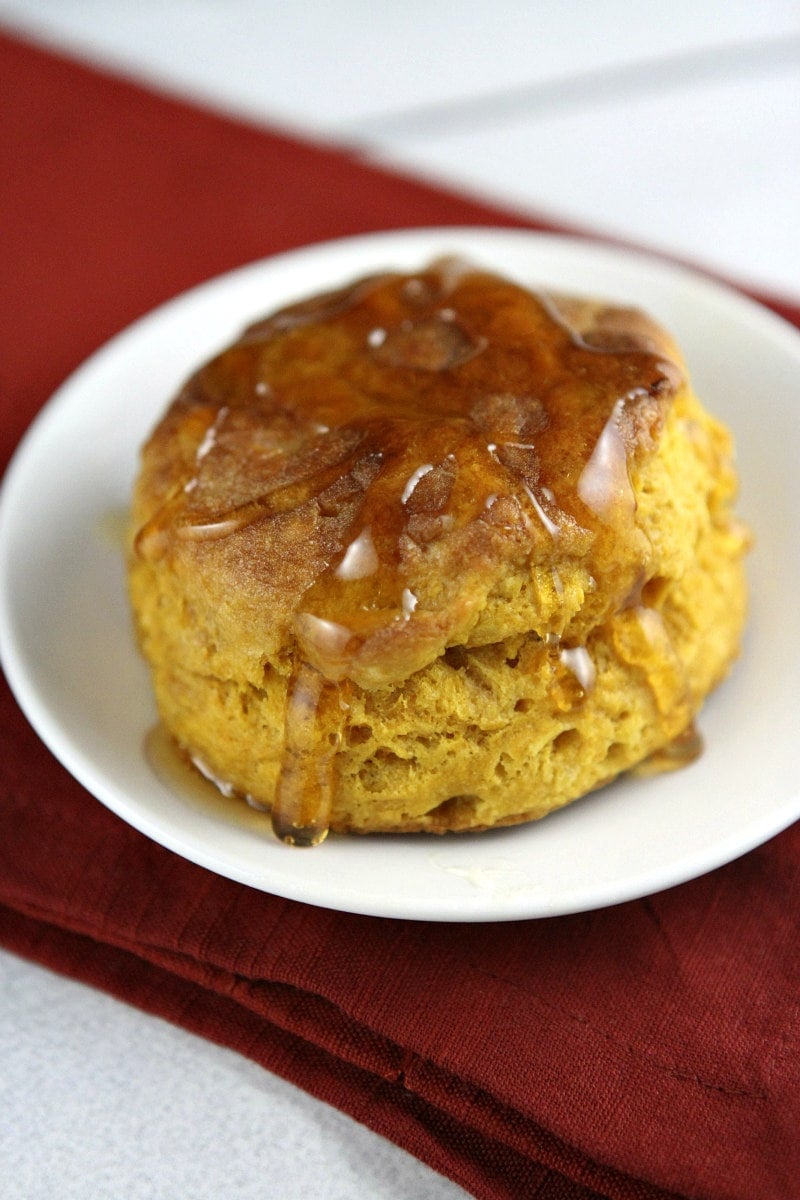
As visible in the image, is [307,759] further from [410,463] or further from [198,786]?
[410,463]

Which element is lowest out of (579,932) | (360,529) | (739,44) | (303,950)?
(303,950)

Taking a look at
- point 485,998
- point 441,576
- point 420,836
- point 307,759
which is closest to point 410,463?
point 441,576

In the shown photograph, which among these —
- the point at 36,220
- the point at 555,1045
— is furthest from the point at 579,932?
the point at 36,220

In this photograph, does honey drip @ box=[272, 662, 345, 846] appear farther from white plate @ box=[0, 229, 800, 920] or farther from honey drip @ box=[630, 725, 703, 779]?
honey drip @ box=[630, 725, 703, 779]

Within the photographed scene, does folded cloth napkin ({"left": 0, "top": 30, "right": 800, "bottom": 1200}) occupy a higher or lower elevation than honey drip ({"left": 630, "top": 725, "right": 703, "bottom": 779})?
lower

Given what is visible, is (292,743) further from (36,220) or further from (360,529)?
(36,220)

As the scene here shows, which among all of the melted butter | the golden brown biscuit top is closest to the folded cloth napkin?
the melted butter

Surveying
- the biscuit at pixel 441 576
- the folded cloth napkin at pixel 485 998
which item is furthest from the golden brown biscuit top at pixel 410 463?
the folded cloth napkin at pixel 485 998
